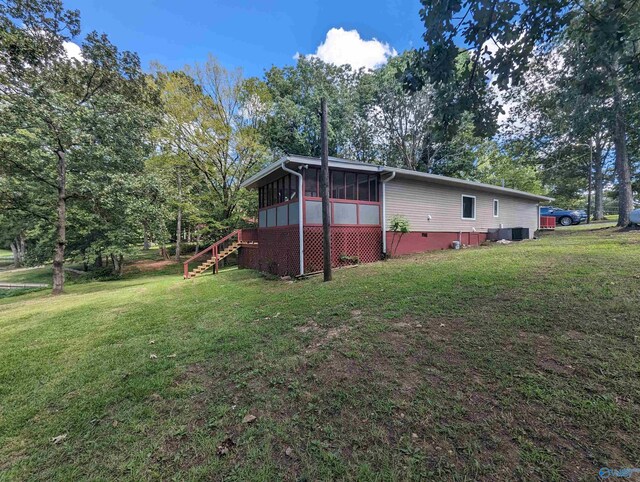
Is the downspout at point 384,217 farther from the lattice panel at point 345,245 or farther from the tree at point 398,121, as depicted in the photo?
the tree at point 398,121

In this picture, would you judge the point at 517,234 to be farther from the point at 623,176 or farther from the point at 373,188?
the point at 373,188

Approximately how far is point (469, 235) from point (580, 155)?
1746cm

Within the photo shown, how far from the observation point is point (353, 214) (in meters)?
9.66

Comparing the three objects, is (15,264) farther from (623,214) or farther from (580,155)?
(580,155)

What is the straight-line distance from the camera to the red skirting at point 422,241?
10.5 meters

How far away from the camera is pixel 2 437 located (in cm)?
218

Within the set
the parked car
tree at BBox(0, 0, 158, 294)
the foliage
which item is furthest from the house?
the parked car

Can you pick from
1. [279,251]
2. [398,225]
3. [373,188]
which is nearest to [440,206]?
[398,225]

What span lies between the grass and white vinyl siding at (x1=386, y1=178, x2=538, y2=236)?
6.28m

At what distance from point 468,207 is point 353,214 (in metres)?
6.79

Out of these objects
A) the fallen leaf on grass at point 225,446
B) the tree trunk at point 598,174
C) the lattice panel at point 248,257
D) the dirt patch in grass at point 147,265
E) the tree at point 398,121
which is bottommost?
the dirt patch in grass at point 147,265

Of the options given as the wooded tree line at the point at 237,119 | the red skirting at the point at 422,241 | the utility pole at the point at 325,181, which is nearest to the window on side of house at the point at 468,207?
the red skirting at the point at 422,241

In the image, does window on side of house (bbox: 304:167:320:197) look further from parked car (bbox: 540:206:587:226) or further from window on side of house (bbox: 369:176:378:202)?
parked car (bbox: 540:206:587:226)

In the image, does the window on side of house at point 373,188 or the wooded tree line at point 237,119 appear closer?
the wooded tree line at point 237,119
